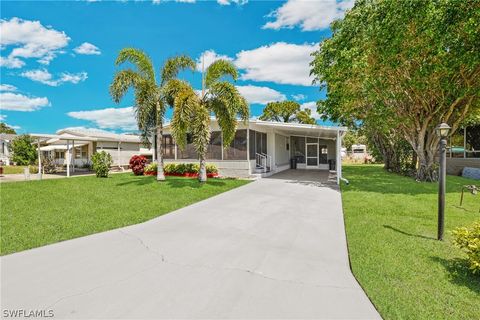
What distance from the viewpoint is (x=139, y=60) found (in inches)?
484

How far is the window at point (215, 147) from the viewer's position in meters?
Result: 15.6

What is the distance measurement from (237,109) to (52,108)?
127 ft

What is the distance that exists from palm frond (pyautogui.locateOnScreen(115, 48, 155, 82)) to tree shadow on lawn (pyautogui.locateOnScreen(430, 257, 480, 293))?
12.6 metres

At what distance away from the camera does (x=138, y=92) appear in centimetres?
1210

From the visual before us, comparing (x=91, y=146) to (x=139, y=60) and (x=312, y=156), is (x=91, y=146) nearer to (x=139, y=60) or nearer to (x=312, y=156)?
(x=139, y=60)

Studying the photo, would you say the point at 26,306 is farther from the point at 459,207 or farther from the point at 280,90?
the point at 280,90

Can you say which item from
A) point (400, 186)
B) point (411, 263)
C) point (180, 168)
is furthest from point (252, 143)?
point (411, 263)

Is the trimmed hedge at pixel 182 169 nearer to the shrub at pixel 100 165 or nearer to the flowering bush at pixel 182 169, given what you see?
the flowering bush at pixel 182 169

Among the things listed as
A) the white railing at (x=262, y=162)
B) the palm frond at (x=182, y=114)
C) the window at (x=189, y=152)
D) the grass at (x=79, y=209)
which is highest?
the palm frond at (x=182, y=114)

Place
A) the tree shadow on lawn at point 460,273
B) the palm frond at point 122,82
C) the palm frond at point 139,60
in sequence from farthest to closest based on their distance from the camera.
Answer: the palm frond at point 139,60
the palm frond at point 122,82
the tree shadow on lawn at point 460,273

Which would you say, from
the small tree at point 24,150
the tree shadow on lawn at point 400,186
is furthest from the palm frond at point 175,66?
the small tree at point 24,150

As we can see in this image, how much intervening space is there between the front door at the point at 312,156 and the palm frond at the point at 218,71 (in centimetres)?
1196

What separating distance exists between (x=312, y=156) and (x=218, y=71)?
13.0m

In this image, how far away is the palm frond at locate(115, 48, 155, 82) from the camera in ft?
39.6
